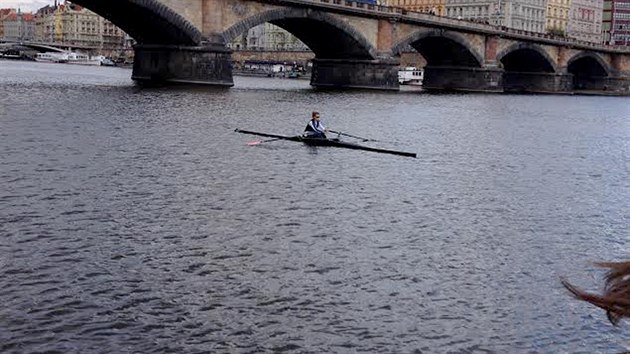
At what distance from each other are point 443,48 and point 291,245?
91.5 m

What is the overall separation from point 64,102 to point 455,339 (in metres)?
41.0

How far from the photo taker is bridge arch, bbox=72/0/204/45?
65.6 metres

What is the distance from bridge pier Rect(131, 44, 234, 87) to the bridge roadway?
3.7 inches

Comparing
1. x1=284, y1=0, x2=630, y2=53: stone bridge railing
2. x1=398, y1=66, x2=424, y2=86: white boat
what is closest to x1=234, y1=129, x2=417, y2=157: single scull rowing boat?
x1=284, y1=0, x2=630, y2=53: stone bridge railing

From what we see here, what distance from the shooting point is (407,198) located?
22250 millimetres

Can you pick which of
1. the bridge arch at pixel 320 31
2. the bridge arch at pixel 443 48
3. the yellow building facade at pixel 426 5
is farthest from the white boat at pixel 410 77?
the bridge arch at pixel 320 31

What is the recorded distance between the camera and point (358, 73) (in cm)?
8919

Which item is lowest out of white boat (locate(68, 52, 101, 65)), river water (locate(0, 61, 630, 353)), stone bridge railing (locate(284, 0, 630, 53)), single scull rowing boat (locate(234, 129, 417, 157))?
river water (locate(0, 61, 630, 353))

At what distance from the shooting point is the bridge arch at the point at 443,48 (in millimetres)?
91562

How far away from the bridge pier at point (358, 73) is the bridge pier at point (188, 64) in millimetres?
18467

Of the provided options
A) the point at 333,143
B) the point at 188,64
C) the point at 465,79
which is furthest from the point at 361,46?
the point at 333,143

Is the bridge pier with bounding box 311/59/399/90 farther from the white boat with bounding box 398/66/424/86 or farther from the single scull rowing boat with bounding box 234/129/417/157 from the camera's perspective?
the single scull rowing boat with bounding box 234/129/417/157

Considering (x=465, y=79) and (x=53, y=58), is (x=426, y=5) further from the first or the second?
(x=53, y=58)

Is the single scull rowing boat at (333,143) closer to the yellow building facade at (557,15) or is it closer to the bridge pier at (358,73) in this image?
the bridge pier at (358,73)
